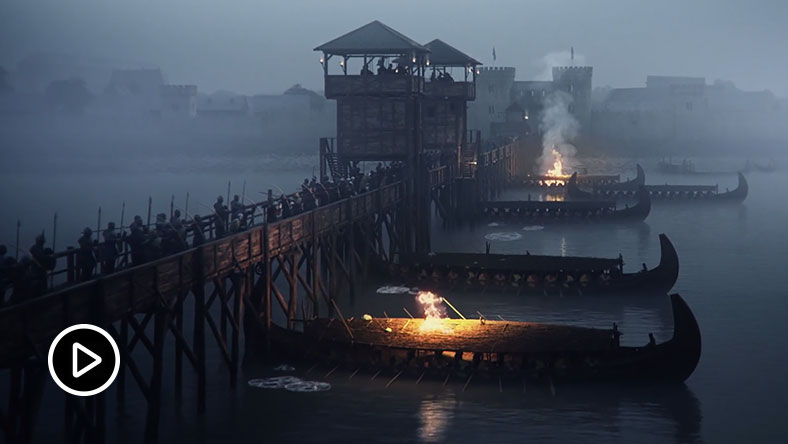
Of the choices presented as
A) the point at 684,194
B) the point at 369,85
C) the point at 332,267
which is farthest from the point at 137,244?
the point at 684,194

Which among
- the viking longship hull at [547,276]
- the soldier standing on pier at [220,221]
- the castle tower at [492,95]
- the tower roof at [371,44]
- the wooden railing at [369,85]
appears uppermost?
the castle tower at [492,95]

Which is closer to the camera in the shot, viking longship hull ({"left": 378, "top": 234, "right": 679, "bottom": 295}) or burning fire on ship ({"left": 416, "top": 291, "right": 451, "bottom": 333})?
burning fire on ship ({"left": 416, "top": 291, "right": 451, "bottom": 333})

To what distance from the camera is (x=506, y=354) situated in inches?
1110

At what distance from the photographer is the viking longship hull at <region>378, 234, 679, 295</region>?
4241 cm

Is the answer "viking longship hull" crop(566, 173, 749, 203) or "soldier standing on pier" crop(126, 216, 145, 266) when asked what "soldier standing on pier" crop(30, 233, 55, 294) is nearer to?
"soldier standing on pier" crop(126, 216, 145, 266)

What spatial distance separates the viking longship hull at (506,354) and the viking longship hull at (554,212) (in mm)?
43878

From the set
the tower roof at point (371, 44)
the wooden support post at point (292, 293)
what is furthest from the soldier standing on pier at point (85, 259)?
the tower roof at point (371, 44)

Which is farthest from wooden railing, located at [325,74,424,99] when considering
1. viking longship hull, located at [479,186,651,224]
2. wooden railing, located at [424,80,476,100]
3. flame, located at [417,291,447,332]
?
viking longship hull, located at [479,186,651,224]

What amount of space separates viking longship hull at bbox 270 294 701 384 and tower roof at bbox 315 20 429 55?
21917mm

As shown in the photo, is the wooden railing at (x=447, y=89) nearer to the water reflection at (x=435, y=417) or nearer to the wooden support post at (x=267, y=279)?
the wooden support post at (x=267, y=279)

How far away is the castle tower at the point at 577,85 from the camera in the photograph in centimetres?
16975

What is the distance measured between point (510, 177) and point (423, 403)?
81.2 meters

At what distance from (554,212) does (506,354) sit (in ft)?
154

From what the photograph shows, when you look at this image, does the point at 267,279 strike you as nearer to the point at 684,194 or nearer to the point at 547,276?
the point at 547,276
